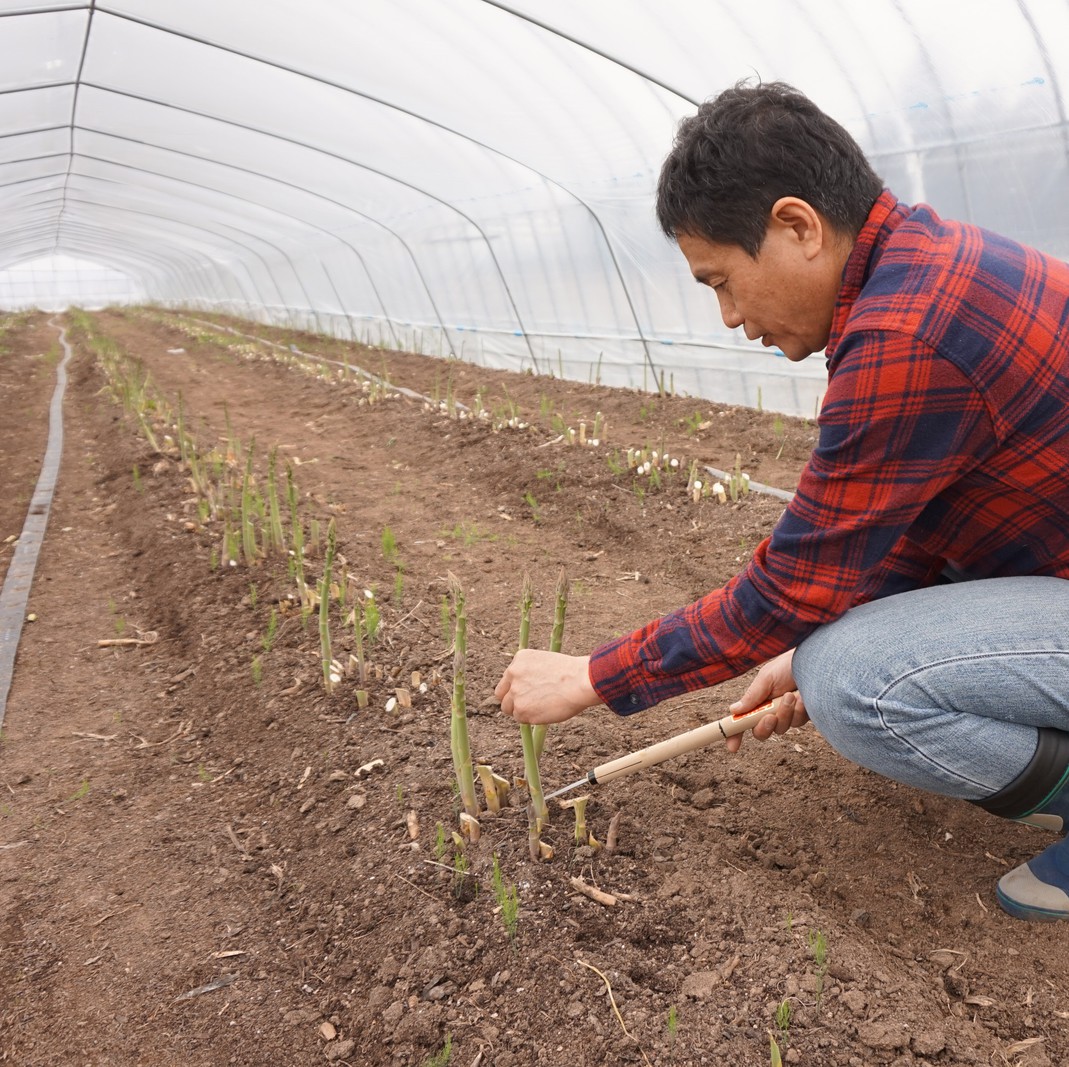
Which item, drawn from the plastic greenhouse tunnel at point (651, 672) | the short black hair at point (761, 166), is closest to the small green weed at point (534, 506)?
the plastic greenhouse tunnel at point (651, 672)

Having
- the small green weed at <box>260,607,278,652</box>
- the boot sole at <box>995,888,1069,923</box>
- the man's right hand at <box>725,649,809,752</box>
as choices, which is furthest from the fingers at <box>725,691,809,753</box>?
the small green weed at <box>260,607,278,652</box>

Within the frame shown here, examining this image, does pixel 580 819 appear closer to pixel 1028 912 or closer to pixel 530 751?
pixel 530 751

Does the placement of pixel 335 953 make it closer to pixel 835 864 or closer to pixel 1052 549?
pixel 835 864

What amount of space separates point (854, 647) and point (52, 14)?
252 inches

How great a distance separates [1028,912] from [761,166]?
1.29 metres

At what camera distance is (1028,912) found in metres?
1.53

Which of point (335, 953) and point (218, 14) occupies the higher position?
point (218, 14)

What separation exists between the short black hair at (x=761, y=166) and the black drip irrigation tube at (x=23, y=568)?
2.31 metres

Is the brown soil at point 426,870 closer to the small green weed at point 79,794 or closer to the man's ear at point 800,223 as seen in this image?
the small green weed at point 79,794

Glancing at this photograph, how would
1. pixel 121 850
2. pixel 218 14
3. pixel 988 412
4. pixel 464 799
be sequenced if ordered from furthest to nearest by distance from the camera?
pixel 218 14 < pixel 121 850 < pixel 464 799 < pixel 988 412

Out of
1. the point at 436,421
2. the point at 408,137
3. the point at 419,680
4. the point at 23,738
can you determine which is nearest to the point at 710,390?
the point at 436,421

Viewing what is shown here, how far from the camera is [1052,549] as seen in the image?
146 cm

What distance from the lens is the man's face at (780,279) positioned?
4.37ft

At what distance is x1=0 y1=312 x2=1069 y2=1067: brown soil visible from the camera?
142 centimetres
